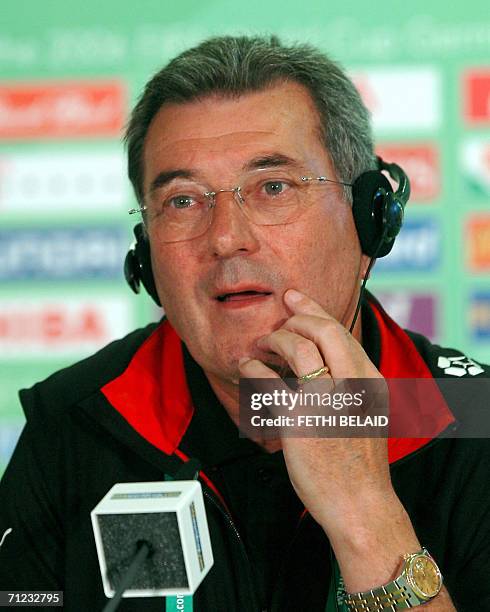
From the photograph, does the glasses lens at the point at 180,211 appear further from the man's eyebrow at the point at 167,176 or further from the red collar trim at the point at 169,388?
the red collar trim at the point at 169,388

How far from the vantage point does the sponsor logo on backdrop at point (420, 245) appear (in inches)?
92.4

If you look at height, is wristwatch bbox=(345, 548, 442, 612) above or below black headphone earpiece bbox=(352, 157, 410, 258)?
below

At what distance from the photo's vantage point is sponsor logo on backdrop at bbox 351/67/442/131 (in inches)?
90.6

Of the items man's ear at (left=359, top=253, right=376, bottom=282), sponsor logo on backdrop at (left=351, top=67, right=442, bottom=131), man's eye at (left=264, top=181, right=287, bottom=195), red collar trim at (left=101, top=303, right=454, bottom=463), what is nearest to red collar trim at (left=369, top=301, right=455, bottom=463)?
red collar trim at (left=101, top=303, right=454, bottom=463)

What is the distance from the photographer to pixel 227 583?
47.8 inches

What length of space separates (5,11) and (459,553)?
1.90 metres

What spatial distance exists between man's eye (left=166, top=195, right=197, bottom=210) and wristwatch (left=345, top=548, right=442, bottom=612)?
0.59 meters

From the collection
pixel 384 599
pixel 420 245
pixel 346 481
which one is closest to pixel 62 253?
pixel 420 245

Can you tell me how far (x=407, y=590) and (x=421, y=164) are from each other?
1.54 m

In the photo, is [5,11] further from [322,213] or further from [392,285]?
[322,213]

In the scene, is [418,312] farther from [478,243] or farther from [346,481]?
[346,481]

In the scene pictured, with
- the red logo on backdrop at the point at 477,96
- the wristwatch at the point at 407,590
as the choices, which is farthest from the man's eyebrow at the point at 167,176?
the red logo on backdrop at the point at 477,96

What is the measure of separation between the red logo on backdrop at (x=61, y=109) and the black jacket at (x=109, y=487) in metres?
1.12

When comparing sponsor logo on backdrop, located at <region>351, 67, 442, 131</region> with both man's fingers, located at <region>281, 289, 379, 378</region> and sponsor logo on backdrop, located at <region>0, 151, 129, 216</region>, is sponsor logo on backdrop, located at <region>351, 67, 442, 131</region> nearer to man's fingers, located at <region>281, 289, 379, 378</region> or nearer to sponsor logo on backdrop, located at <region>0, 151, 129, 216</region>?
sponsor logo on backdrop, located at <region>0, 151, 129, 216</region>
